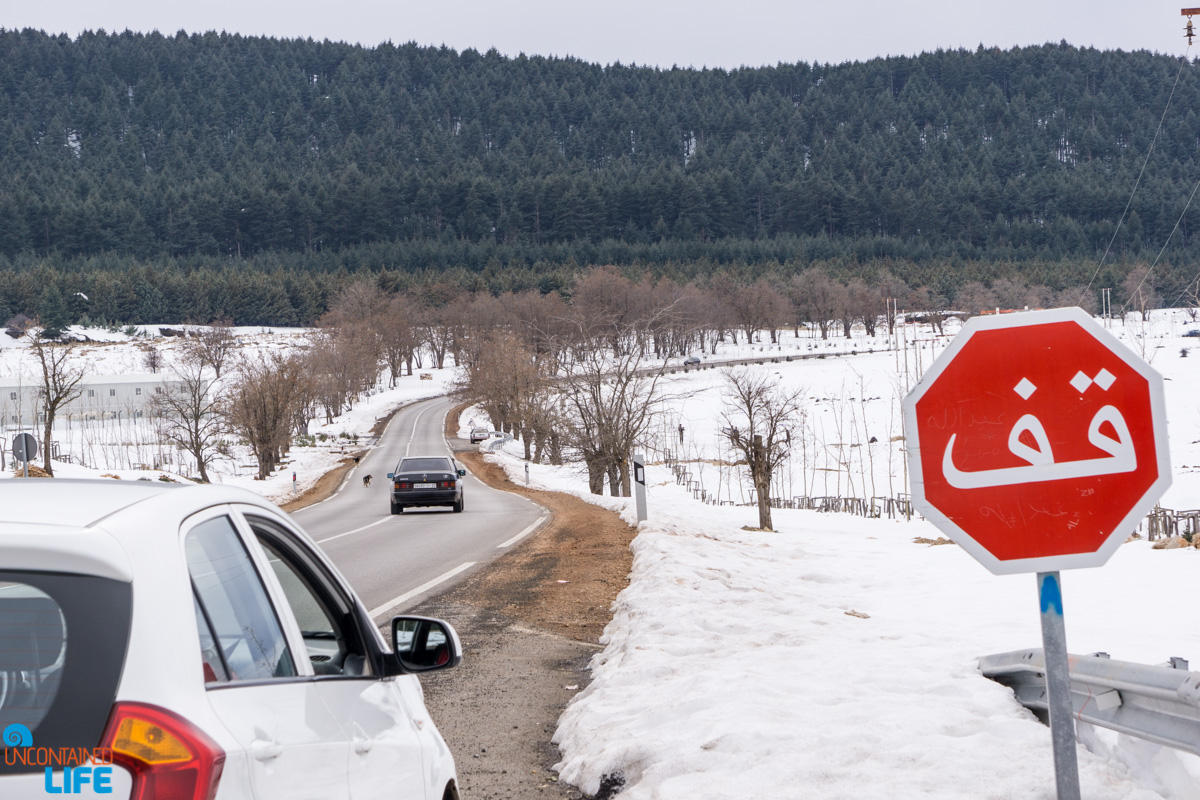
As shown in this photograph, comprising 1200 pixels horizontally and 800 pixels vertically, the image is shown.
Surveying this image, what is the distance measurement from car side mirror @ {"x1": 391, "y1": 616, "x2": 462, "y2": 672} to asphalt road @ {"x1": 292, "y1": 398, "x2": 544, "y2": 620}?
7.28m

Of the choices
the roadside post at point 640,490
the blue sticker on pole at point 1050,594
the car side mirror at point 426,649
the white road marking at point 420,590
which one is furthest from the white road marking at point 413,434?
the blue sticker on pole at point 1050,594

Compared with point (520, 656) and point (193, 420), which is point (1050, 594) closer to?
point (520, 656)

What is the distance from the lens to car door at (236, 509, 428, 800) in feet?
8.61

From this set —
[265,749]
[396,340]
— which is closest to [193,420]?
[265,749]

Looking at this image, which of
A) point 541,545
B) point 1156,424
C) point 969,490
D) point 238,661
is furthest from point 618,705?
point 541,545

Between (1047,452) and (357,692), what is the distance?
7.22 ft

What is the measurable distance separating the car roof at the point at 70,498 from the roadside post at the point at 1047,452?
231 cm

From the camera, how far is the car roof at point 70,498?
6.46ft

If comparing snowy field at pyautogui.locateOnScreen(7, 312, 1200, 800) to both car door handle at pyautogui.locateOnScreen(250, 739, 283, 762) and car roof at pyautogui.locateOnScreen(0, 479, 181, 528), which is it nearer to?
car door handle at pyautogui.locateOnScreen(250, 739, 283, 762)

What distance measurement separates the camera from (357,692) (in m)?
2.80

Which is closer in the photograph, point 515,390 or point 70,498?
point 70,498

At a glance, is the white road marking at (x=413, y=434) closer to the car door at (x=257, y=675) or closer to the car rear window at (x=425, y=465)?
the car rear window at (x=425, y=465)

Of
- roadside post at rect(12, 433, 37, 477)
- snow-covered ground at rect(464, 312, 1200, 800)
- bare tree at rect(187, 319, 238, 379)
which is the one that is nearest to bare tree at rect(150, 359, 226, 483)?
bare tree at rect(187, 319, 238, 379)

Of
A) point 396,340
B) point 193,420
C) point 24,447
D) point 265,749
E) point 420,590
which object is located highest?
point 396,340
